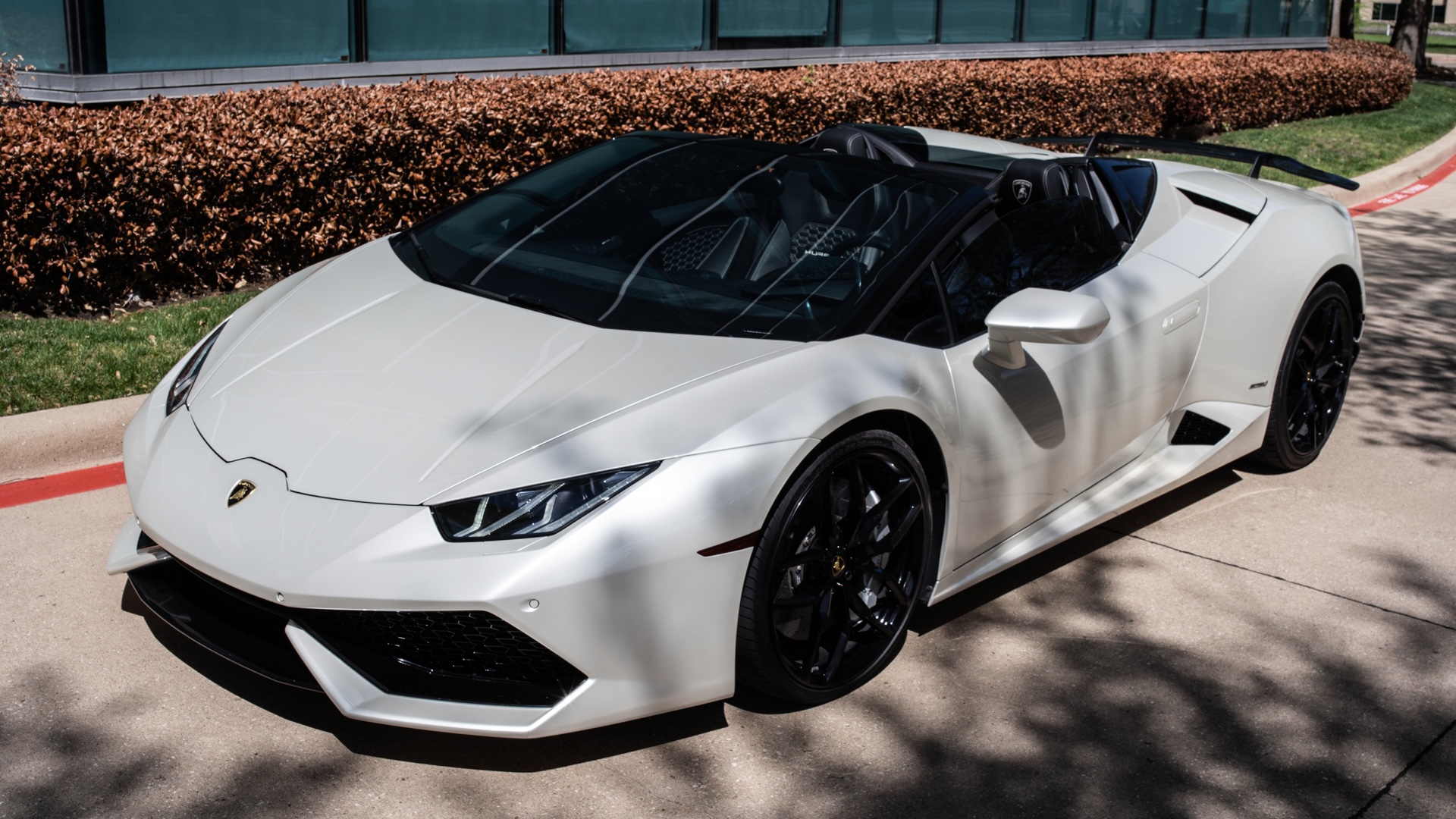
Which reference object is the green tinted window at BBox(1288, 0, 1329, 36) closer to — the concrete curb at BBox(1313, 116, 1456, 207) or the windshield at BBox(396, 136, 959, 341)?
the concrete curb at BBox(1313, 116, 1456, 207)

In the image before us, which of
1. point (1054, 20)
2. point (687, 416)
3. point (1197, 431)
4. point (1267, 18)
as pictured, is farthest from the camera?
point (1267, 18)

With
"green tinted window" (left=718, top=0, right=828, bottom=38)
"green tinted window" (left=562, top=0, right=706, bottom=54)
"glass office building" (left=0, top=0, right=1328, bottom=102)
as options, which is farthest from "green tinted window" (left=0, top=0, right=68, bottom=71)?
"green tinted window" (left=718, top=0, right=828, bottom=38)

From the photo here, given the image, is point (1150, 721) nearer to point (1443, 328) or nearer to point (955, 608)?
point (955, 608)

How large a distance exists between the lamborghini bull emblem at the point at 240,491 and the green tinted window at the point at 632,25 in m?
7.81

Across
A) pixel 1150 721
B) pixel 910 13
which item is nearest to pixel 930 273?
pixel 1150 721

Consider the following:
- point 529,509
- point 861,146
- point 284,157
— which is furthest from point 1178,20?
point 529,509

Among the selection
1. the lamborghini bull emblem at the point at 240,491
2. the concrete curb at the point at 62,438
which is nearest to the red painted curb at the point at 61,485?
the concrete curb at the point at 62,438

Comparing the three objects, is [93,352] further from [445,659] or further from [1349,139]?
[1349,139]

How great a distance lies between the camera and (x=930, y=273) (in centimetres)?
378

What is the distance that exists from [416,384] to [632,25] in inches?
318

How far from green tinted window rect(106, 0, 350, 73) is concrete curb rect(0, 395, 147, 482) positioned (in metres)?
3.74

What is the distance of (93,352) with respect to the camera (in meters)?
5.82

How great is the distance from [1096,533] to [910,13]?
9907 mm

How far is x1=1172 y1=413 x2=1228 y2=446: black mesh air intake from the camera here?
458 centimetres
